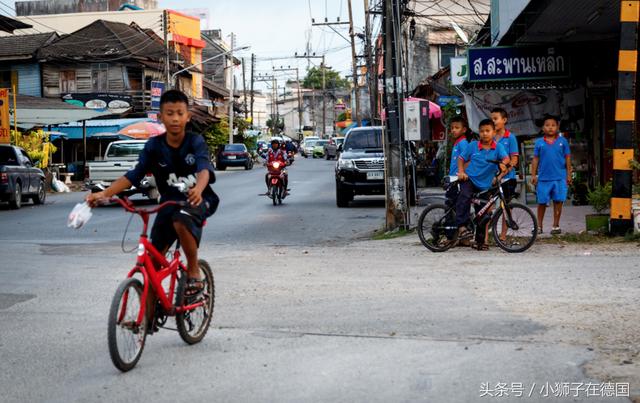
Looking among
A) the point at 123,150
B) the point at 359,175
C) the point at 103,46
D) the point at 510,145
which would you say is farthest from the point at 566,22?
the point at 103,46

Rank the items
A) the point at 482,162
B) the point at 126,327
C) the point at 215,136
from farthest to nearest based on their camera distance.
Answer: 1. the point at 215,136
2. the point at 482,162
3. the point at 126,327

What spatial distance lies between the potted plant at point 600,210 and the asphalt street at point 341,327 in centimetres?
140

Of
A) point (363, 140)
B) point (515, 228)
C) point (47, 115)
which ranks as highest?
point (47, 115)

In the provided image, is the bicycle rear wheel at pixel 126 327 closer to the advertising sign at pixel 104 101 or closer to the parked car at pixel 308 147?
the advertising sign at pixel 104 101

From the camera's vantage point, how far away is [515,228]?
12094 mm

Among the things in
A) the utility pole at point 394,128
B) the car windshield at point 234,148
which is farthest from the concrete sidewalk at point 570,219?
the car windshield at point 234,148

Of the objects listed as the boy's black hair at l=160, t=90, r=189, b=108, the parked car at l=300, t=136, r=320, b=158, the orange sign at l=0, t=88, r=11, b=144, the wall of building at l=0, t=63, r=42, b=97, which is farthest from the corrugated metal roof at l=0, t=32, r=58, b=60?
the boy's black hair at l=160, t=90, r=189, b=108

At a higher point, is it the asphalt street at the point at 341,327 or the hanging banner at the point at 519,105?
the hanging banner at the point at 519,105

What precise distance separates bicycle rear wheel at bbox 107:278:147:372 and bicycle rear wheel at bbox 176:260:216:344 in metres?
0.44

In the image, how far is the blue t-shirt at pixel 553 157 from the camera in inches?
533

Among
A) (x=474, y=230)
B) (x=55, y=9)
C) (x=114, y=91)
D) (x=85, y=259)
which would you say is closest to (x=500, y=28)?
(x=474, y=230)

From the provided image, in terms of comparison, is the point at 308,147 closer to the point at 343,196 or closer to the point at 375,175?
the point at 343,196

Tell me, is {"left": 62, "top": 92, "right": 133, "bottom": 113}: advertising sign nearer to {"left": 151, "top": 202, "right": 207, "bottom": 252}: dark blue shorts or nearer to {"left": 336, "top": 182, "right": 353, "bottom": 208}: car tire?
{"left": 336, "top": 182, "right": 353, "bottom": 208}: car tire

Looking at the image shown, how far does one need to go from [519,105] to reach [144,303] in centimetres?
1656
